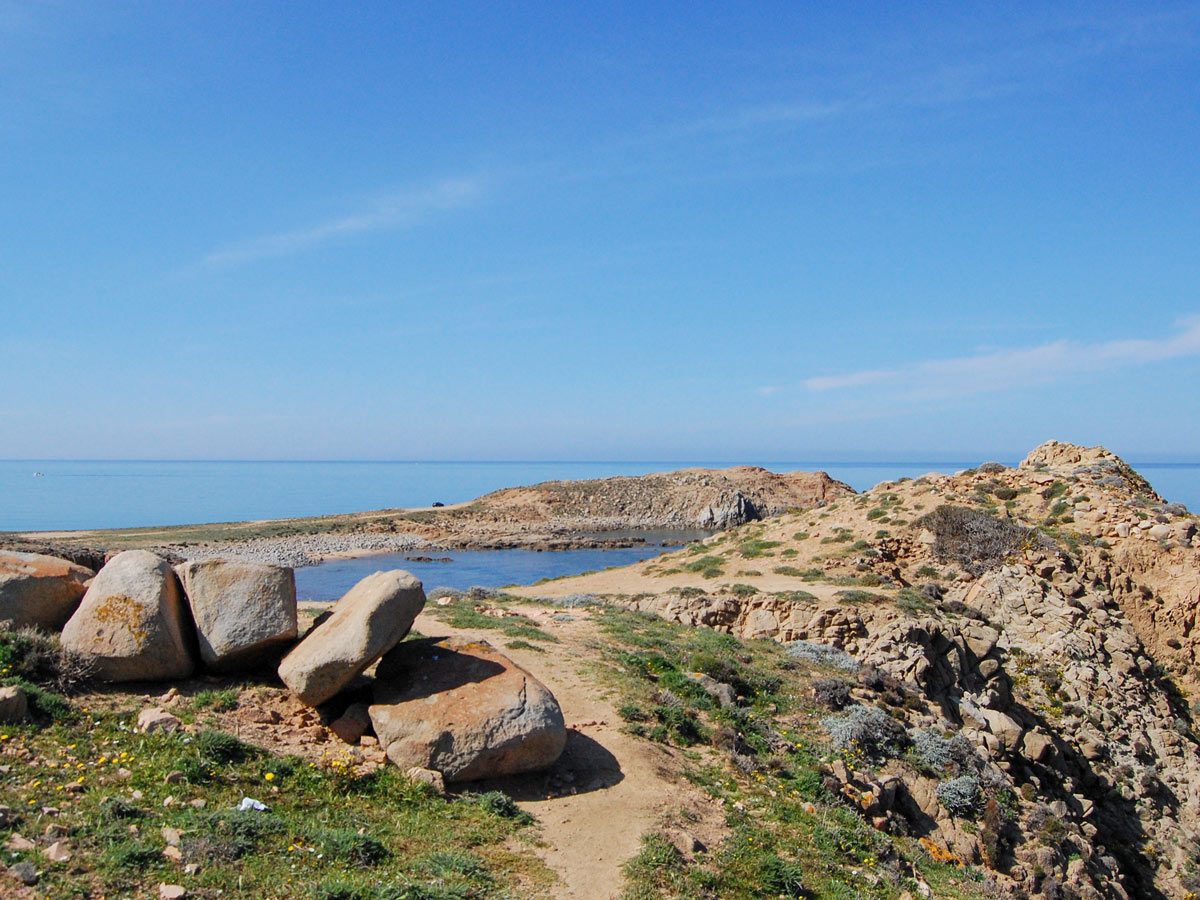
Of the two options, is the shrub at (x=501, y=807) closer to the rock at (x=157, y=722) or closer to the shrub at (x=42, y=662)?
the rock at (x=157, y=722)

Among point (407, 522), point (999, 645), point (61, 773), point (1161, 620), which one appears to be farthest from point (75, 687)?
point (407, 522)

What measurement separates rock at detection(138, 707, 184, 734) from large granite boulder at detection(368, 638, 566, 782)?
2.11 m

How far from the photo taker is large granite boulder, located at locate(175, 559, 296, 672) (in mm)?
9625

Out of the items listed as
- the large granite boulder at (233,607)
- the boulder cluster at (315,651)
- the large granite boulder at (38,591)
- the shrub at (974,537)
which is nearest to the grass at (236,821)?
the boulder cluster at (315,651)

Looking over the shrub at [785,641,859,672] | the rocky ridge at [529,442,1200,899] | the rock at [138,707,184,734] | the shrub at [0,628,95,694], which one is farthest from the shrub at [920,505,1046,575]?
the shrub at [0,628,95,694]

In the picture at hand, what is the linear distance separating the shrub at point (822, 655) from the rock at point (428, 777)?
10766mm

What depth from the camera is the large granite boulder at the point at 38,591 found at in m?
9.33

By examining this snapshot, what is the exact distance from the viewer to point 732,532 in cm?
3750

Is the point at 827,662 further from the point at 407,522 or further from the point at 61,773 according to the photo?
the point at 407,522

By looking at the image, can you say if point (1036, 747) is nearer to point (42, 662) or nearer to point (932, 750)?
point (932, 750)

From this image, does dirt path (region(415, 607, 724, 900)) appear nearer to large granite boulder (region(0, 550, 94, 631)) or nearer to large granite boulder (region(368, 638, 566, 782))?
large granite boulder (region(368, 638, 566, 782))

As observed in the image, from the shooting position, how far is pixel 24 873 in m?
5.65

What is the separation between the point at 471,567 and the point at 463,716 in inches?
1565

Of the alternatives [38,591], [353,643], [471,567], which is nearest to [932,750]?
[353,643]
